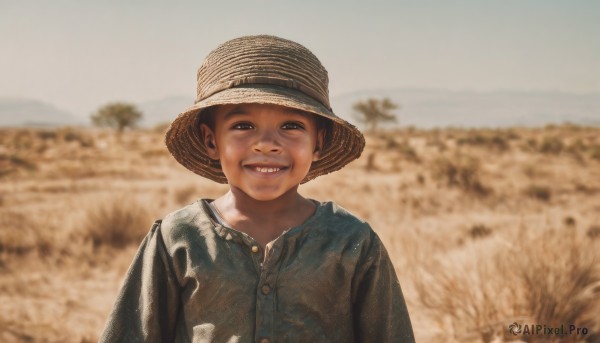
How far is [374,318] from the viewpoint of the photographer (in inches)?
73.5

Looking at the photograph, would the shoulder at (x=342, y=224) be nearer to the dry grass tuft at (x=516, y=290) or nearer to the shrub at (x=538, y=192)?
the dry grass tuft at (x=516, y=290)

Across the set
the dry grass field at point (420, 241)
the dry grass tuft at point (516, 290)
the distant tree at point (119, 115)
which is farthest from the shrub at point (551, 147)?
the distant tree at point (119, 115)

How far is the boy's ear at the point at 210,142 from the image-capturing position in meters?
1.99

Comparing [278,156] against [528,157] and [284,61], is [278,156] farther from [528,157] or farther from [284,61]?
[528,157]

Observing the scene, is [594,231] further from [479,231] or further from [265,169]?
[265,169]

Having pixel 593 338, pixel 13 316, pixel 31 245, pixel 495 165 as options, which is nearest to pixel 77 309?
pixel 13 316

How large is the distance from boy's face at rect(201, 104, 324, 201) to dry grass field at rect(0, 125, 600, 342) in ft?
7.53

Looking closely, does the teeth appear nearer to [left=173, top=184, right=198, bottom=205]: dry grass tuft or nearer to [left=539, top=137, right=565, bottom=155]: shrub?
[left=173, top=184, right=198, bottom=205]: dry grass tuft

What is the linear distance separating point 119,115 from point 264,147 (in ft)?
169

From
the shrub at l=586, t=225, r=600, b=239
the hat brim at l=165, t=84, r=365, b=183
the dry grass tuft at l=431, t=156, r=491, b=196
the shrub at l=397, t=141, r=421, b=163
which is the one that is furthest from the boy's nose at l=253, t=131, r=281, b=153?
the shrub at l=397, t=141, r=421, b=163

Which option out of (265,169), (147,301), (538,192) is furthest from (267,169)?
(538,192)

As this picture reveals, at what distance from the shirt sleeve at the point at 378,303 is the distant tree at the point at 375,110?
50896 mm

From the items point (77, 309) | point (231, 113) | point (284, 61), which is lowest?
point (77, 309)

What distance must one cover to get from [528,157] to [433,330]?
62.3 ft
